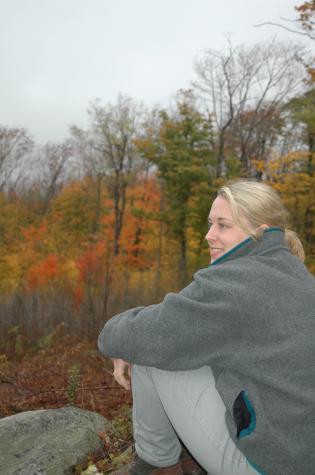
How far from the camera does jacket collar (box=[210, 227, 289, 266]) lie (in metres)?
1.69

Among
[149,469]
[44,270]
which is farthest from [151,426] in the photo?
[44,270]

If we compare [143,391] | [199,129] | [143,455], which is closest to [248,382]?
[143,391]

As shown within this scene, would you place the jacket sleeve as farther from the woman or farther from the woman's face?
the woman's face

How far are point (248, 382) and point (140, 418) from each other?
62 cm

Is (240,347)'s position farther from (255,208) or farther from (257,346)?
(255,208)

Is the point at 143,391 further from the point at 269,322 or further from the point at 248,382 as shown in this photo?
the point at 269,322

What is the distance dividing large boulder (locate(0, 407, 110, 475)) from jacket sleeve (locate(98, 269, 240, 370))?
3.84ft

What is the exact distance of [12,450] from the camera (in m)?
2.56

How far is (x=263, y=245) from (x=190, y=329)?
16.6 inches

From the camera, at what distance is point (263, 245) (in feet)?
5.56

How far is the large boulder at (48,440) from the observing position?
2.46 meters

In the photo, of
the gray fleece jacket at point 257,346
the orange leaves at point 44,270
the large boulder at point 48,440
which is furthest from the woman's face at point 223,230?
the orange leaves at point 44,270

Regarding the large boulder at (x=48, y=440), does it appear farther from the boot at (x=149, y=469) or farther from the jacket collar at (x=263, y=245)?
the jacket collar at (x=263, y=245)

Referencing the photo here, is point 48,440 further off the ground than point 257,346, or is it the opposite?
point 257,346
